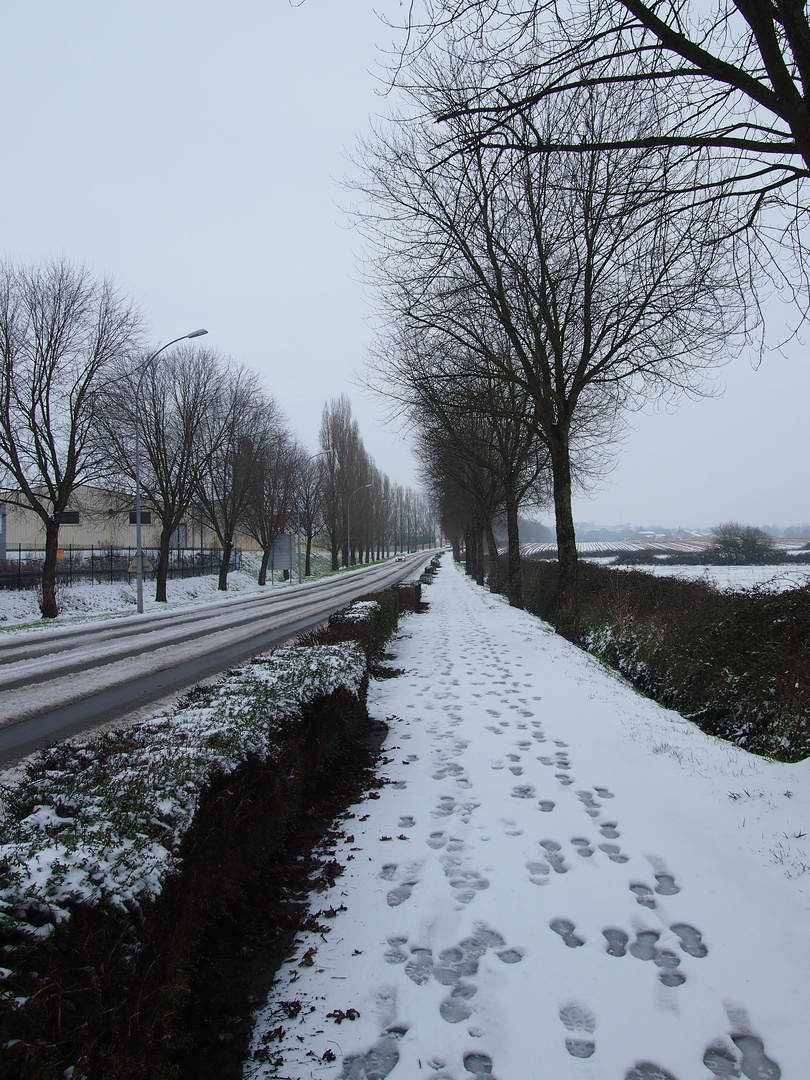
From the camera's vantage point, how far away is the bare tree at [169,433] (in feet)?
72.8

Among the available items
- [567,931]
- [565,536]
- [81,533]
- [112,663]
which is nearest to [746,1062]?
[567,931]

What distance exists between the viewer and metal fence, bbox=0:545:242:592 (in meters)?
19.8

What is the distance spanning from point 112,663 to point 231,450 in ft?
60.8

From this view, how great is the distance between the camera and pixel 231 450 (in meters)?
27.2

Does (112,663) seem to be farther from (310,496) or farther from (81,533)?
(81,533)

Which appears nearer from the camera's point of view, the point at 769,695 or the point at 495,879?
the point at 495,879

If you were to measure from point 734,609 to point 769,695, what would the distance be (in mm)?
2247

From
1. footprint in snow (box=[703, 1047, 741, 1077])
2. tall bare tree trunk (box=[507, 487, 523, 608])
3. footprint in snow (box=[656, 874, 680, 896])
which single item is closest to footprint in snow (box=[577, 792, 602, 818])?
footprint in snow (box=[656, 874, 680, 896])

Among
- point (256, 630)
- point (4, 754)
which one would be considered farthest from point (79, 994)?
point (256, 630)

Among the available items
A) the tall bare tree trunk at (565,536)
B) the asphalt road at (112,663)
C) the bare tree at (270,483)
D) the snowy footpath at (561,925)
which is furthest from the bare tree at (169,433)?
the snowy footpath at (561,925)

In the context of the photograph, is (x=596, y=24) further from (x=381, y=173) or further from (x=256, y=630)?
(x=256, y=630)

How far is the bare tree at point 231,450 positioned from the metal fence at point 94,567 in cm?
397

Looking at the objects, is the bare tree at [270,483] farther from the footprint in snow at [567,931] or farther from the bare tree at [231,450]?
the footprint in snow at [567,931]

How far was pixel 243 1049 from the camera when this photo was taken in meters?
2.05
